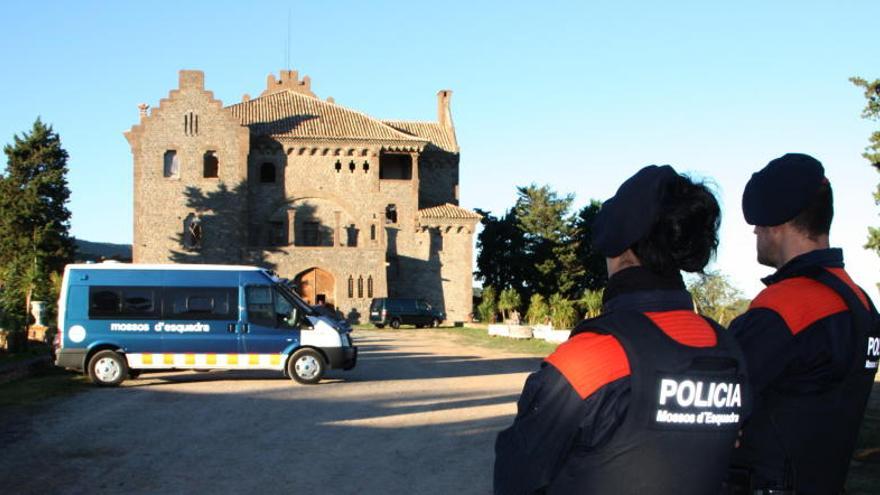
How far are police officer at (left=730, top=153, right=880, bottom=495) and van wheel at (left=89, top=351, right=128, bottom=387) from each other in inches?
619

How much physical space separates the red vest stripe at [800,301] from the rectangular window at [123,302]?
15.7 meters

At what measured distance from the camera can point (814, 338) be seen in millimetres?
3377

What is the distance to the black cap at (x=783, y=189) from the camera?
3570mm

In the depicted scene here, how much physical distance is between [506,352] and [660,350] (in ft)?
83.0

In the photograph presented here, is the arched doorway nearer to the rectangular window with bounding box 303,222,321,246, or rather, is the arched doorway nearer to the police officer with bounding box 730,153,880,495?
the rectangular window with bounding box 303,222,321,246

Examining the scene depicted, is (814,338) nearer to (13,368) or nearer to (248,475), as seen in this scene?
(248,475)

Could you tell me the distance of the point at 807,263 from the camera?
11.8ft

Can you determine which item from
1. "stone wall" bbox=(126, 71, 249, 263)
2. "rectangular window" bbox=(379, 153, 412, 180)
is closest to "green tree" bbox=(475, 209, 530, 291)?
"rectangular window" bbox=(379, 153, 412, 180)

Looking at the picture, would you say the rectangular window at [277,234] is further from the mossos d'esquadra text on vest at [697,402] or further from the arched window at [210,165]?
the mossos d'esquadra text on vest at [697,402]

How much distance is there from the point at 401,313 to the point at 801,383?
44.2 m

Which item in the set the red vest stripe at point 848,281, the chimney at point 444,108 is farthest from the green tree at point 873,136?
the chimney at point 444,108

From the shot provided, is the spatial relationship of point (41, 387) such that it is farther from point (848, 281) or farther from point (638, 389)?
point (638, 389)

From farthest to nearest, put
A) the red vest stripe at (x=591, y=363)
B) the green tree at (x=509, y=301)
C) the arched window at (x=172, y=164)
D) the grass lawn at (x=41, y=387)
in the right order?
the arched window at (x=172, y=164) → the green tree at (x=509, y=301) → the grass lawn at (x=41, y=387) → the red vest stripe at (x=591, y=363)

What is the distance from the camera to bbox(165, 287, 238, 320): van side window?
17609 mm
